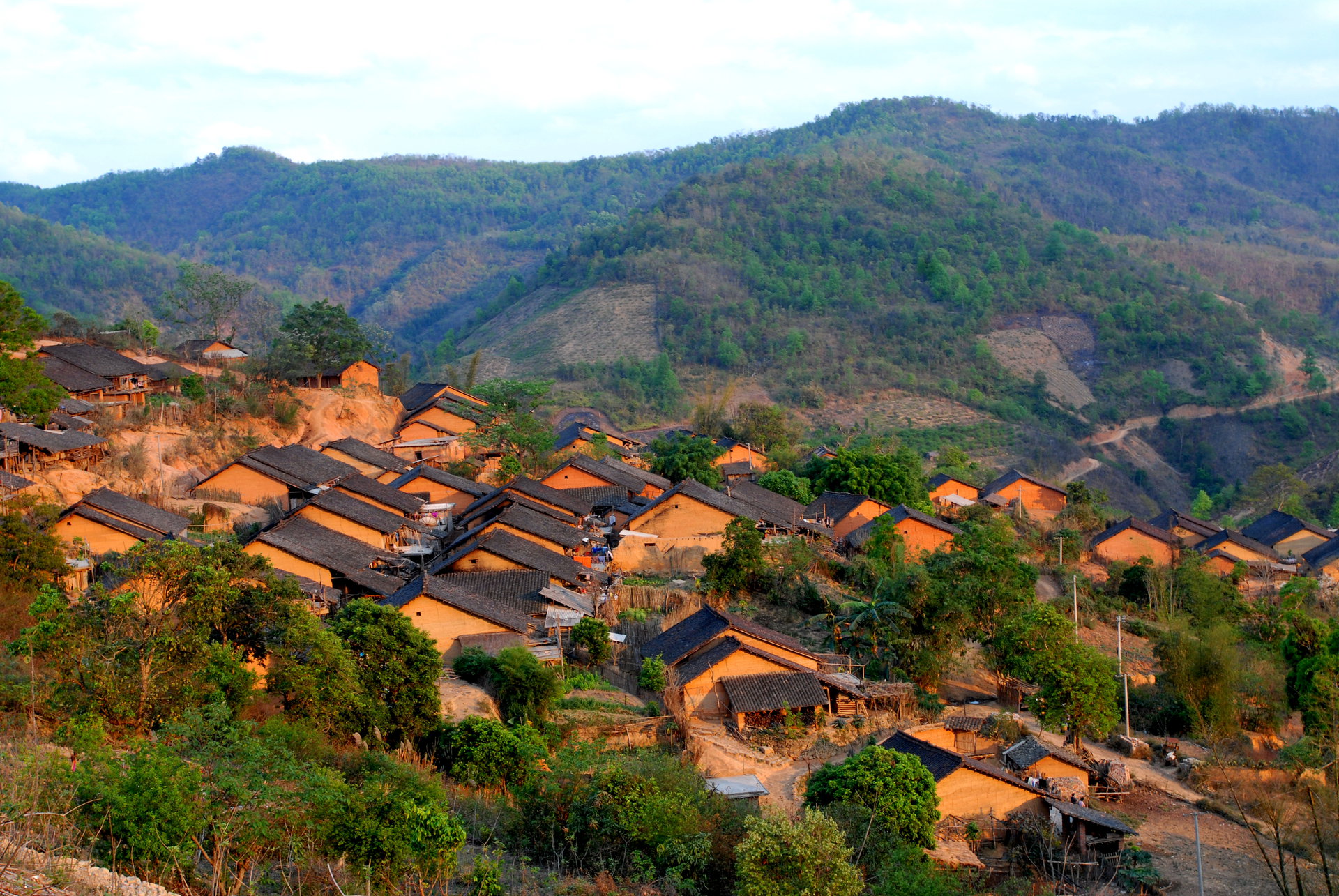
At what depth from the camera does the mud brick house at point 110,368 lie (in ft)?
100

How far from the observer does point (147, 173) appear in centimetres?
16038

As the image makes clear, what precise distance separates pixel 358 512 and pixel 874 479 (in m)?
15.9

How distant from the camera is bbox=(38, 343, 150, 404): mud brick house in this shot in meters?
30.5

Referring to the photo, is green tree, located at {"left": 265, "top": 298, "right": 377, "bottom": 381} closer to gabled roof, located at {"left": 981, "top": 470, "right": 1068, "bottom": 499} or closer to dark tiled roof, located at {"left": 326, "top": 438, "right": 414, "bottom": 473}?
dark tiled roof, located at {"left": 326, "top": 438, "right": 414, "bottom": 473}

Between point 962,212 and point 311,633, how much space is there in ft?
251

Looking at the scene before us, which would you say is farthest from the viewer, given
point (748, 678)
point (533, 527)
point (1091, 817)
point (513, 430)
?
point (513, 430)

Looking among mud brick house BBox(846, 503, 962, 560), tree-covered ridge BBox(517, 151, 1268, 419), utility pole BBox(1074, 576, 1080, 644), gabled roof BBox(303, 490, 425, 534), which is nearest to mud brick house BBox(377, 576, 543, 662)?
gabled roof BBox(303, 490, 425, 534)

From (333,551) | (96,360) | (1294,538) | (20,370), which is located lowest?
(1294,538)

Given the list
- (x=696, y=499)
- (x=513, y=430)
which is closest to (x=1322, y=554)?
(x=696, y=499)

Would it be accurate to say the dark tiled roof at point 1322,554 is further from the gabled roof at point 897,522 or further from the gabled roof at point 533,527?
the gabled roof at point 533,527

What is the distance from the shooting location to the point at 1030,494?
3966 centimetres

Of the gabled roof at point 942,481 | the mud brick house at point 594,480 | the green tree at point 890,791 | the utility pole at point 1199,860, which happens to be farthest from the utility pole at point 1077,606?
the green tree at point 890,791

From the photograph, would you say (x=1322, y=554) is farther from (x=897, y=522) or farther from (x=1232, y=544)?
(x=897, y=522)

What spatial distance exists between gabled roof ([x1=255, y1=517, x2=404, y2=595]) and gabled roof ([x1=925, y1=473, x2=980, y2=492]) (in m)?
20.8
